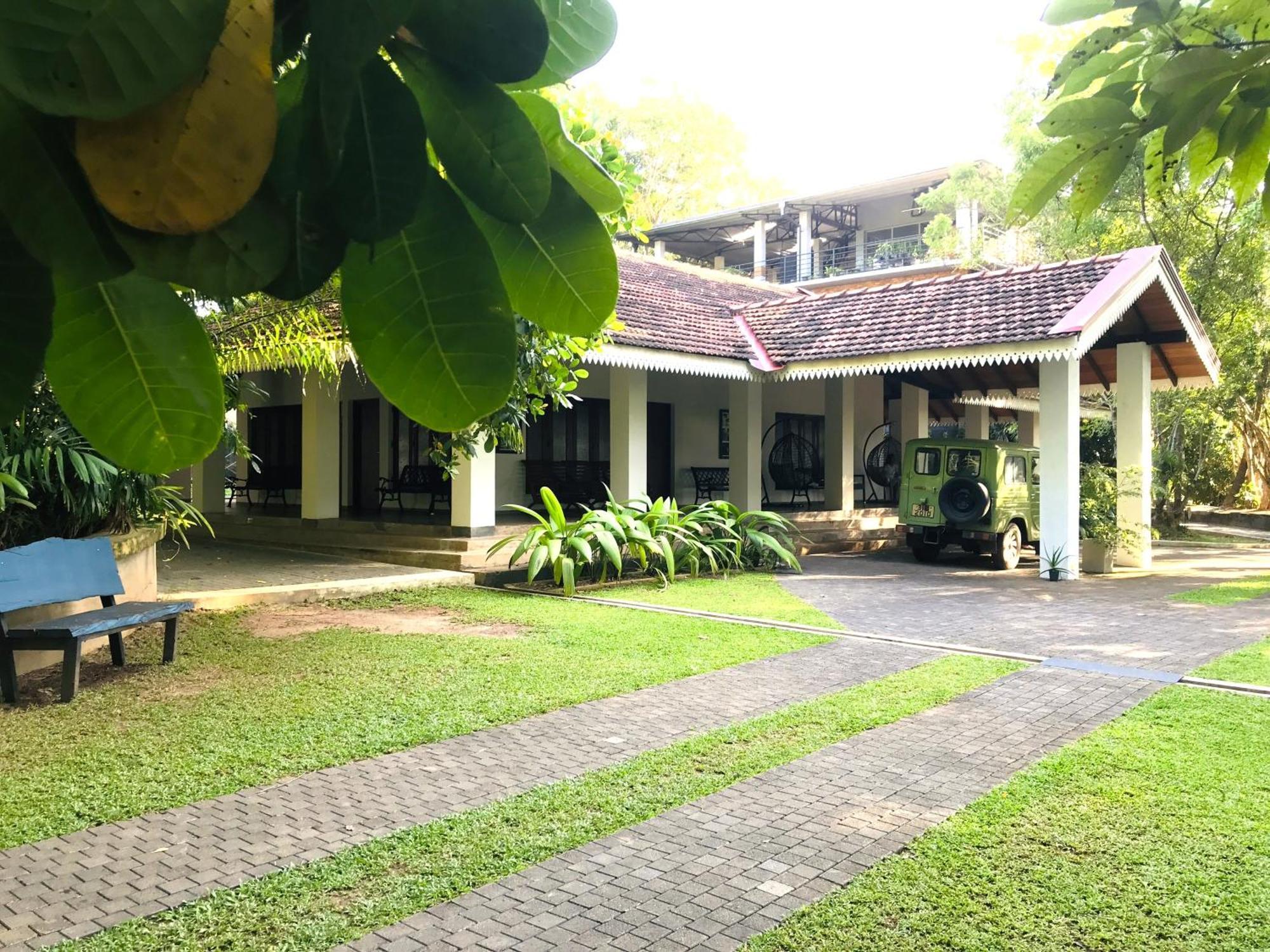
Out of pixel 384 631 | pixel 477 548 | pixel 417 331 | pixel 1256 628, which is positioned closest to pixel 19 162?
pixel 417 331

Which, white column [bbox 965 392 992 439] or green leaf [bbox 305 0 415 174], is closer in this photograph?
green leaf [bbox 305 0 415 174]

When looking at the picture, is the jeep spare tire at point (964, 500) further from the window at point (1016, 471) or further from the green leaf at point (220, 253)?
the green leaf at point (220, 253)

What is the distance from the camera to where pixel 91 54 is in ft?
1.76

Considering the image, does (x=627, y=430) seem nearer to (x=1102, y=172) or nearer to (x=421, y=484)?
(x=421, y=484)

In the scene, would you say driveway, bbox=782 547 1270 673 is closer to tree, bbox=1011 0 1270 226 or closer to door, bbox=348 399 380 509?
tree, bbox=1011 0 1270 226

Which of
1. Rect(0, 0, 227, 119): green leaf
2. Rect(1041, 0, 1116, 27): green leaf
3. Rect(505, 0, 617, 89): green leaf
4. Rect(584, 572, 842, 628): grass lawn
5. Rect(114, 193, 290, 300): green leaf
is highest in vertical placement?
Rect(1041, 0, 1116, 27): green leaf

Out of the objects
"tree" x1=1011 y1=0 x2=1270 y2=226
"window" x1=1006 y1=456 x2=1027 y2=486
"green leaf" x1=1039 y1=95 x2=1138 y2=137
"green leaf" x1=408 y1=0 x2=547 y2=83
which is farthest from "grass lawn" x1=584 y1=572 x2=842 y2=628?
"green leaf" x1=408 y1=0 x2=547 y2=83

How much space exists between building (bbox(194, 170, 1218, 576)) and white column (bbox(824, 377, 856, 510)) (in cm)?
3

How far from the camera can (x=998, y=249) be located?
32.9m

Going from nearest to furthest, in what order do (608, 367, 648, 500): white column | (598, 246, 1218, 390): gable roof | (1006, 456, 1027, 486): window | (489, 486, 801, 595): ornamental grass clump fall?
1. (489, 486, 801, 595): ornamental grass clump
2. (598, 246, 1218, 390): gable roof
3. (608, 367, 648, 500): white column
4. (1006, 456, 1027, 486): window

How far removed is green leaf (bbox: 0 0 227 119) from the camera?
0.53m

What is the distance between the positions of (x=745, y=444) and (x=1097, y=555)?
530 cm

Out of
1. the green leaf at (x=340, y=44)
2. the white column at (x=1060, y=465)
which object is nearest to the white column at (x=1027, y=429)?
the white column at (x=1060, y=465)

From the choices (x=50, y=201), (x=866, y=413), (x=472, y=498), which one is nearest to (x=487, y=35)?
(x=50, y=201)
